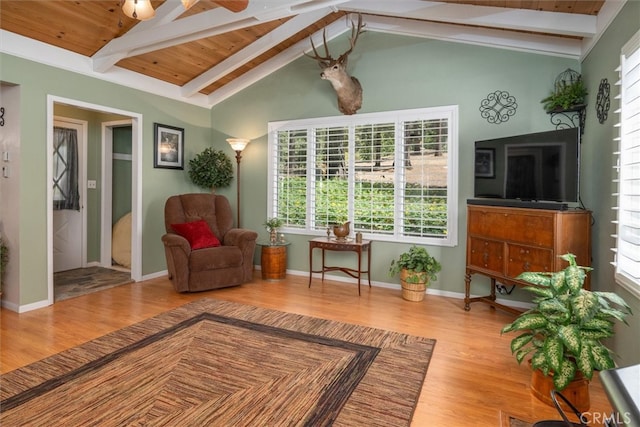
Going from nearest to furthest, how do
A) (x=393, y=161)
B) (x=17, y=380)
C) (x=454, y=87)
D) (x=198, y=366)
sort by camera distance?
(x=17, y=380) → (x=198, y=366) → (x=454, y=87) → (x=393, y=161)

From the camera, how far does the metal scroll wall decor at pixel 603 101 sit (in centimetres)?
278

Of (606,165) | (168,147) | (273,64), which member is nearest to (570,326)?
(606,165)


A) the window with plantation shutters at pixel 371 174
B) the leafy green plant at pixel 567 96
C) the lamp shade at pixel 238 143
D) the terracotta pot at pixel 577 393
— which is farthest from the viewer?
the lamp shade at pixel 238 143

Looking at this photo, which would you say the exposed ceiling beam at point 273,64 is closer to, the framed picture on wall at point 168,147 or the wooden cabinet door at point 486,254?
the framed picture on wall at point 168,147

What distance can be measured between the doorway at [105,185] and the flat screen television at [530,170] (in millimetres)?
4134

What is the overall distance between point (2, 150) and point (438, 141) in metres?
4.61

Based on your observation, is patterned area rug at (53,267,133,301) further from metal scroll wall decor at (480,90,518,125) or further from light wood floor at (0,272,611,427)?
metal scroll wall decor at (480,90,518,125)

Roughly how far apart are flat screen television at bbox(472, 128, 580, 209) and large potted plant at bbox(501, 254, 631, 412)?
3.44 ft

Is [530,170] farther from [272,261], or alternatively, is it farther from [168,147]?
[168,147]

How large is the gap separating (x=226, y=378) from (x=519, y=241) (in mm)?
2594

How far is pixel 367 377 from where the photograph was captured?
2.37 m

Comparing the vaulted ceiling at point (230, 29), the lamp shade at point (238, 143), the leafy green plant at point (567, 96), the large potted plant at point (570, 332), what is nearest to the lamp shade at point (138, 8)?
the vaulted ceiling at point (230, 29)

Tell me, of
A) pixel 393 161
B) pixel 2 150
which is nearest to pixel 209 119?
pixel 2 150

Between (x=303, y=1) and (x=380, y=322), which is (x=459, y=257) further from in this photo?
(x=303, y=1)
